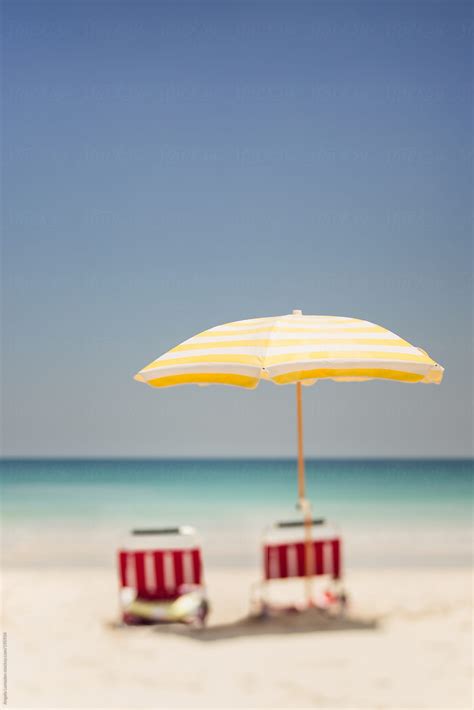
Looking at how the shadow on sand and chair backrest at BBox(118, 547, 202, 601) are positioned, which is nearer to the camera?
the shadow on sand

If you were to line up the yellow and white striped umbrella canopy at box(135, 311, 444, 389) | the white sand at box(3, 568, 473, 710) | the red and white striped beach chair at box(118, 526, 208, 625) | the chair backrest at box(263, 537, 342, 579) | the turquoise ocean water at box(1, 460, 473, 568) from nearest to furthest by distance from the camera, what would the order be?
1. the white sand at box(3, 568, 473, 710)
2. the yellow and white striped umbrella canopy at box(135, 311, 444, 389)
3. the red and white striped beach chair at box(118, 526, 208, 625)
4. the chair backrest at box(263, 537, 342, 579)
5. the turquoise ocean water at box(1, 460, 473, 568)

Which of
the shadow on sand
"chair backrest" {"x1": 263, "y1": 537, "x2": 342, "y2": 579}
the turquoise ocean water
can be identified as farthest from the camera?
the turquoise ocean water

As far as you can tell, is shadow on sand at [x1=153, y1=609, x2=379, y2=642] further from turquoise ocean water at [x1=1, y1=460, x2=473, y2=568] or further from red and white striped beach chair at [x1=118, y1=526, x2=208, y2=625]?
turquoise ocean water at [x1=1, y1=460, x2=473, y2=568]

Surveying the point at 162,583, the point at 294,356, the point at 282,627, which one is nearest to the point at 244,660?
the point at 282,627

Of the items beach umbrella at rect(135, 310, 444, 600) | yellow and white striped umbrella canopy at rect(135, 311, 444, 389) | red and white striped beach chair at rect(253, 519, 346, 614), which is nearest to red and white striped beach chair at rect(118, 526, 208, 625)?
red and white striped beach chair at rect(253, 519, 346, 614)

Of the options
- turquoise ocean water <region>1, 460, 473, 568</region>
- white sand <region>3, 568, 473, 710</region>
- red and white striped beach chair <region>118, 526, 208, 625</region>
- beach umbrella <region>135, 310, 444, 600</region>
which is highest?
beach umbrella <region>135, 310, 444, 600</region>

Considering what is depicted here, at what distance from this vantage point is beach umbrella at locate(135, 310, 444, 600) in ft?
18.1

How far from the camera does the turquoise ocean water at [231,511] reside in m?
13.2

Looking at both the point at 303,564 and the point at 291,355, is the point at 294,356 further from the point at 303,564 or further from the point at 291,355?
the point at 303,564

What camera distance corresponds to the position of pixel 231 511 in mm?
22234

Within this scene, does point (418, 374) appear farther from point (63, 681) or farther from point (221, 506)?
point (221, 506)

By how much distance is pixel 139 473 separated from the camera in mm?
44000

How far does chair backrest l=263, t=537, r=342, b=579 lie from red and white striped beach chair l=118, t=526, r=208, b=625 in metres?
0.51

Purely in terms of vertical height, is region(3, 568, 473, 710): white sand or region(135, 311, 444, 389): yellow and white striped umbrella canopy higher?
region(135, 311, 444, 389): yellow and white striped umbrella canopy
